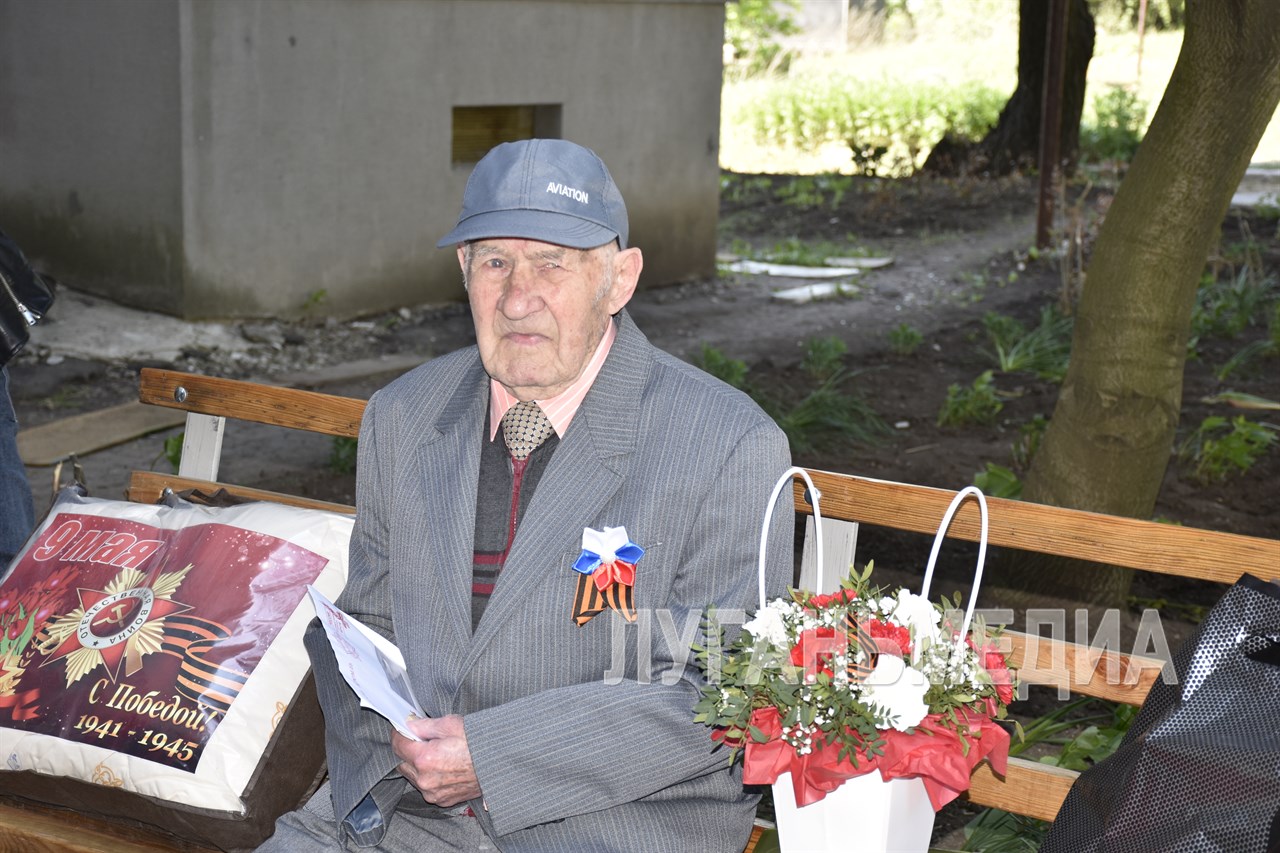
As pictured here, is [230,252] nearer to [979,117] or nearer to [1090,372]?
[1090,372]

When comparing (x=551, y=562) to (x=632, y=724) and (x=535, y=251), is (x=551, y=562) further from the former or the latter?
(x=535, y=251)

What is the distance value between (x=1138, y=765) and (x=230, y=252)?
7.84m

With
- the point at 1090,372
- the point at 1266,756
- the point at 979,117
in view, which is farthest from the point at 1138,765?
the point at 979,117

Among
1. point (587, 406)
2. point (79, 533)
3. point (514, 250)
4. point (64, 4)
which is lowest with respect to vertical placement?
point (79, 533)

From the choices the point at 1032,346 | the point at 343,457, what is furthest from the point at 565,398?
the point at 1032,346

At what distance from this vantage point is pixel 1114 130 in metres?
17.9

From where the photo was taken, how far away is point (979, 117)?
19234 millimetres

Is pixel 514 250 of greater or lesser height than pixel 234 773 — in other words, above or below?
above

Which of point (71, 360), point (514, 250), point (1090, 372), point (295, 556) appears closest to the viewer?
point (514, 250)

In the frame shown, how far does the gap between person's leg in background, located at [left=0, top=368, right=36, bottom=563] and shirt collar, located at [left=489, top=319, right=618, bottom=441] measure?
5.35 ft

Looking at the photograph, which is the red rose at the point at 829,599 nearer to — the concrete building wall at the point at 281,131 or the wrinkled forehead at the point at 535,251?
the wrinkled forehead at the point at 535,251

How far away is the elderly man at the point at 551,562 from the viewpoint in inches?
92.7

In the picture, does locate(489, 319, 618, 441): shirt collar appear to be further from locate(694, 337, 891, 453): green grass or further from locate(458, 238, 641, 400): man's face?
locate(694, 337, 891, 453): green grass

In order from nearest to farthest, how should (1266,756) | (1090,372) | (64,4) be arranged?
(1266,756) < (1090,372) < (64,4)
